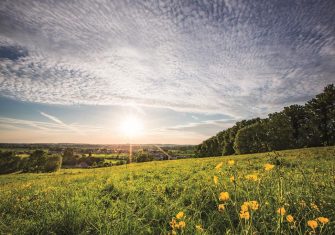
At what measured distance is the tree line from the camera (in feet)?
164

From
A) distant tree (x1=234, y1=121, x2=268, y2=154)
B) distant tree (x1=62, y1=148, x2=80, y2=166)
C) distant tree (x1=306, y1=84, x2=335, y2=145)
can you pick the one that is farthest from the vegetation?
distant tree (x1=306, y1=84, x2=335, y2=145)

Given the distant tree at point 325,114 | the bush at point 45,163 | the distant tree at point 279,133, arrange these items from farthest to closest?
the bush at point 45,163
the distant tree at point 325,114
the distant tree at point 279,133

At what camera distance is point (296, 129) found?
182 feet

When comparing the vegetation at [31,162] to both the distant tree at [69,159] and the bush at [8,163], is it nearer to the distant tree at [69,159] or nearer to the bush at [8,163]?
the bush at [8,163]

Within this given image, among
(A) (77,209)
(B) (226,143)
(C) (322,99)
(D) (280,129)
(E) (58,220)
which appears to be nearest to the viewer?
(E) (58,220)

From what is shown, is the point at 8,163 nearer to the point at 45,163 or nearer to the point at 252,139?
the point at 45,163

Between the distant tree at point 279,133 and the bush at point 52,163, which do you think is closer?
the distant tree at point 279,133

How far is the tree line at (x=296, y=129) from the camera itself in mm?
50031

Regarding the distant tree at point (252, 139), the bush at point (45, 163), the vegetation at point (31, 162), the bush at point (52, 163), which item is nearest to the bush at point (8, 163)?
the vegetation at point (31, 162)

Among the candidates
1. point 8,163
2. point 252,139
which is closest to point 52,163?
point 8,163

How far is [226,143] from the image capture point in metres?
70.3

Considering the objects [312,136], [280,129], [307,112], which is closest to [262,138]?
[280,129]

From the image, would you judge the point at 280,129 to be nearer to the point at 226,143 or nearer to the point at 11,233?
the point at 226,143

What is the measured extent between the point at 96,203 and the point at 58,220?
1475mm
